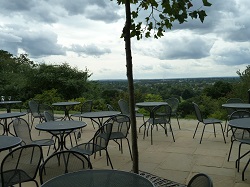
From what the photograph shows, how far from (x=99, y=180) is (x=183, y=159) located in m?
2.68

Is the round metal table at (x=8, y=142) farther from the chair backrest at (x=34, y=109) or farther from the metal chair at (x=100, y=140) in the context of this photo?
the chair backrest at (x=34, y=109)

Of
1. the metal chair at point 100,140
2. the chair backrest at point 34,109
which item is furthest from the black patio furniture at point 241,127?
the chair backrest at point 34,109

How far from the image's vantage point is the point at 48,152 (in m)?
4.64

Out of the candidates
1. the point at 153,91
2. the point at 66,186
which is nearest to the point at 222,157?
the point at 66,186

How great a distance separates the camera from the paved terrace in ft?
11.8

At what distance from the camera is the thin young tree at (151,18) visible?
7.03 ft

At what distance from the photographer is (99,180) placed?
1898mm

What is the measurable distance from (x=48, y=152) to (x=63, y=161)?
97.4 inches

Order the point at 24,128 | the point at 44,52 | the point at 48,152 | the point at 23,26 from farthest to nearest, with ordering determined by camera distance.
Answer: the point at 44,52
the point at 23,26
the point at 48,152
the point at 24,128

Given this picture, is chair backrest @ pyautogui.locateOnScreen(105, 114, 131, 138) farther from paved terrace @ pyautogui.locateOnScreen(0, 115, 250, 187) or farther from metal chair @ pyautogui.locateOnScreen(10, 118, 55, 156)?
metal chair @ pyautogui.locateOnScreen(10, 118, 55, 156)

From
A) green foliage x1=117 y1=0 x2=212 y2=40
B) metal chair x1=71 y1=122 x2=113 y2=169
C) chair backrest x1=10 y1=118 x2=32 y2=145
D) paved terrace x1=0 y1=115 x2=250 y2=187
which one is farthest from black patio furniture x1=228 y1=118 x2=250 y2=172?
chair backrest x1=10 y1=118 x2=32 y2=145

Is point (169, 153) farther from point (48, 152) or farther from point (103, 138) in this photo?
point (48, 152)

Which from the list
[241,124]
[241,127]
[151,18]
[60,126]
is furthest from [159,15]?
[60,126]

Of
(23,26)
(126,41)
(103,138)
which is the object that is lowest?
(103,138)
